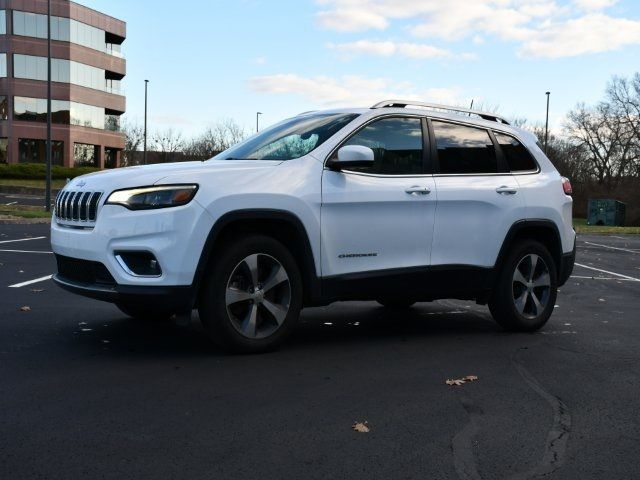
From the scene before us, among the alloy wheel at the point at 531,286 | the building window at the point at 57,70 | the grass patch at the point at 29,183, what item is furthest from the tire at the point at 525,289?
the building window at the point at 57,70

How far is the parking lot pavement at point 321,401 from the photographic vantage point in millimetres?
3283

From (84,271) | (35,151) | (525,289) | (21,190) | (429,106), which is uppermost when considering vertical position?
(35,151)

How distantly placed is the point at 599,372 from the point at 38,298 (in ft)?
18.8

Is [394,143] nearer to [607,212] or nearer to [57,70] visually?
[607,212]

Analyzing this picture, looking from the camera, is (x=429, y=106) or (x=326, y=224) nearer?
(x=326, y=224)

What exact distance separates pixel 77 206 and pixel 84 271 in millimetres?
472

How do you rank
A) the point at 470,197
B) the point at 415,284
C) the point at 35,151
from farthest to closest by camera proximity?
the point at 35,151
the point at 470,197
the point at 415,284

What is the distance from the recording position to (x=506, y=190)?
21.2 ft

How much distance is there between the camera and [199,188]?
499 centimetres

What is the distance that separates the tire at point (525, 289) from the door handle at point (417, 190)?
114 cm

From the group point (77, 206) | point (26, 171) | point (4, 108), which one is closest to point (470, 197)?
point (77, 206)

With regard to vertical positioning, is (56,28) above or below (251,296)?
above

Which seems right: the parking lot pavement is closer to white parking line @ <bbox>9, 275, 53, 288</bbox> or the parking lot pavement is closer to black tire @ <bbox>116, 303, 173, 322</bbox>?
black tire @ <bbox>116, 303, 173, 322</bbox>

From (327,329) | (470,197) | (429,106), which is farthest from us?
(327,329)
